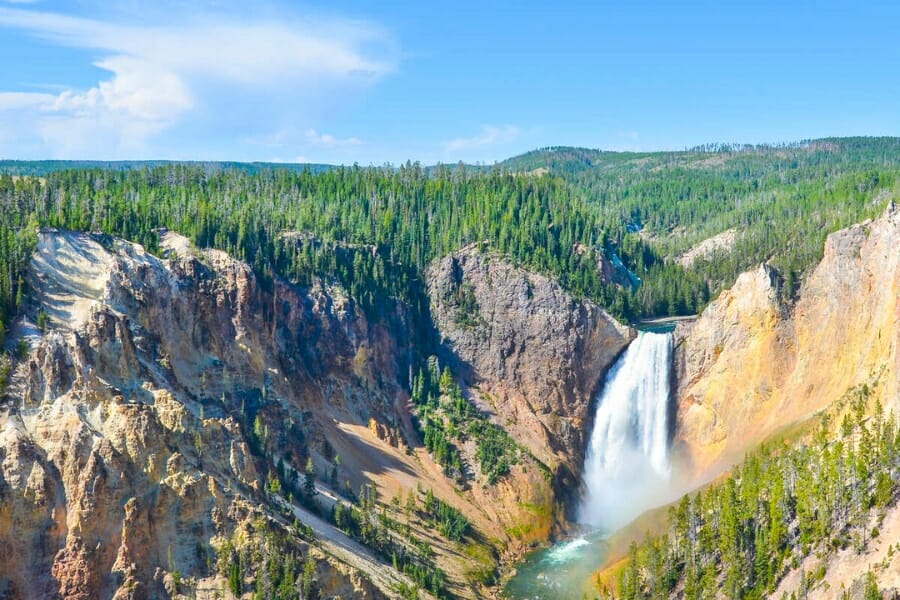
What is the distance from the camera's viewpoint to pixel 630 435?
4798 inches

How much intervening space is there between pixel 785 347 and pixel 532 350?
33.6 metres

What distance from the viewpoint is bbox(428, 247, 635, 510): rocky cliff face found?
404ft

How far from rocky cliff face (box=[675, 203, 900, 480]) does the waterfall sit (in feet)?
8.46

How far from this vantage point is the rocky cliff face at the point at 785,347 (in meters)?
98.1

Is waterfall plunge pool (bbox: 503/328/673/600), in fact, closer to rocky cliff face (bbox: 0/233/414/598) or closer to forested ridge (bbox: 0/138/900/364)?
forested ridge (bbox: 0/138/900/364)

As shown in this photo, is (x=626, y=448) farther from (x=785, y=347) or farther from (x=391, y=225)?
(x=391, y=225)

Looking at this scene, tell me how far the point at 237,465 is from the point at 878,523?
54.5 meters

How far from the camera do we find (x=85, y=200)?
11725 cm

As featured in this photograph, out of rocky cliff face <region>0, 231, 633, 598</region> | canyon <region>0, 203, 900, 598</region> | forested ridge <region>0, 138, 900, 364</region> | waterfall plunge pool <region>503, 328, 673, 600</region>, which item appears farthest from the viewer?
forested ridge <region>0, 138, 900, 364</region>

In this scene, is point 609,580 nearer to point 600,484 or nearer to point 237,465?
point 600,484

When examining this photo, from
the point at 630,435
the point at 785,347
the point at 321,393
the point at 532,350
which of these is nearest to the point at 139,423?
the point at 321,393

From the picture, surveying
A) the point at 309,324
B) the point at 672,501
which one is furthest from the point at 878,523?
the point at 309,324

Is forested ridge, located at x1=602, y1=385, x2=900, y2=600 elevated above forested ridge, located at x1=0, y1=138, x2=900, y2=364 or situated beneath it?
situated beneath

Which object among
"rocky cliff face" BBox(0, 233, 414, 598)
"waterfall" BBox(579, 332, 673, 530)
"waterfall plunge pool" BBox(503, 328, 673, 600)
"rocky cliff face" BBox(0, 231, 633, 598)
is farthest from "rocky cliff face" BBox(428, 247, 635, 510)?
"rocky cliff face" BBox(0, 233, 414, 598)
